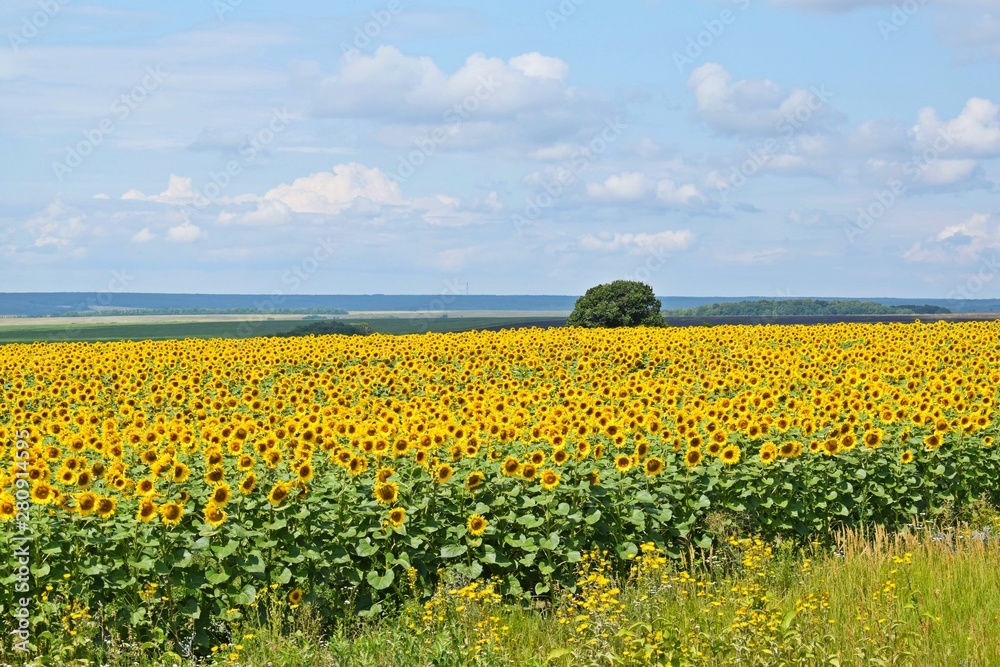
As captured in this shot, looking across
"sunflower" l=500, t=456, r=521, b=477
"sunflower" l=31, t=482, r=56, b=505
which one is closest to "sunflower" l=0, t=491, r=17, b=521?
"sunflower" l=31, t=482, r=56, b=505

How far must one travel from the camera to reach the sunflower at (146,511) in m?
8.69

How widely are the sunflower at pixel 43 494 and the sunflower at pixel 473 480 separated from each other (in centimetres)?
363

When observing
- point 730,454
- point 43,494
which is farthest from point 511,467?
point 43,494

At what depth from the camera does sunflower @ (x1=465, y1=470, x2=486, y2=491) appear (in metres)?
9.70

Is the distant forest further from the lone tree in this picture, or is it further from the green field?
the lone tree

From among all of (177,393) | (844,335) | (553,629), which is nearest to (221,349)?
(177,393)

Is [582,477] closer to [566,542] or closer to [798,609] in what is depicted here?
[566,542]

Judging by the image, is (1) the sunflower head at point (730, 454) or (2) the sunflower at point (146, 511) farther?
(1) the sunflower head at point (730, 454)

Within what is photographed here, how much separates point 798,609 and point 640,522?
2.44 m

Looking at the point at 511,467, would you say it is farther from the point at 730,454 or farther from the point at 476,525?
the point at 730,454

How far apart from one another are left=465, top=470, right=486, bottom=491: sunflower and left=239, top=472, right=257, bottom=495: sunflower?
6.45 feet

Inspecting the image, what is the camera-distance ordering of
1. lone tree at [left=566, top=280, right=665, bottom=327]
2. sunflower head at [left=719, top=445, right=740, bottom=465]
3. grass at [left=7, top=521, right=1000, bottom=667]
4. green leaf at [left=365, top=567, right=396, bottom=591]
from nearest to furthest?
grass at [left=7, top=521, right=1000, bottom=667]
green leaf at [left=365, top=567, right=396, bottom=591]
sunflower head at [left=719, top=445, right=740, bottom=465]
lone tree at [left=566, top=280, right=665, bottom=327]

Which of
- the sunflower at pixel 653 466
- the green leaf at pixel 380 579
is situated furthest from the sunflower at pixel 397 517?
the sunflower at pixel 653 466

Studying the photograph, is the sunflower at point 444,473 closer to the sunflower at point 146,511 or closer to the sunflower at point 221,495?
the sunflower at point 221,495
